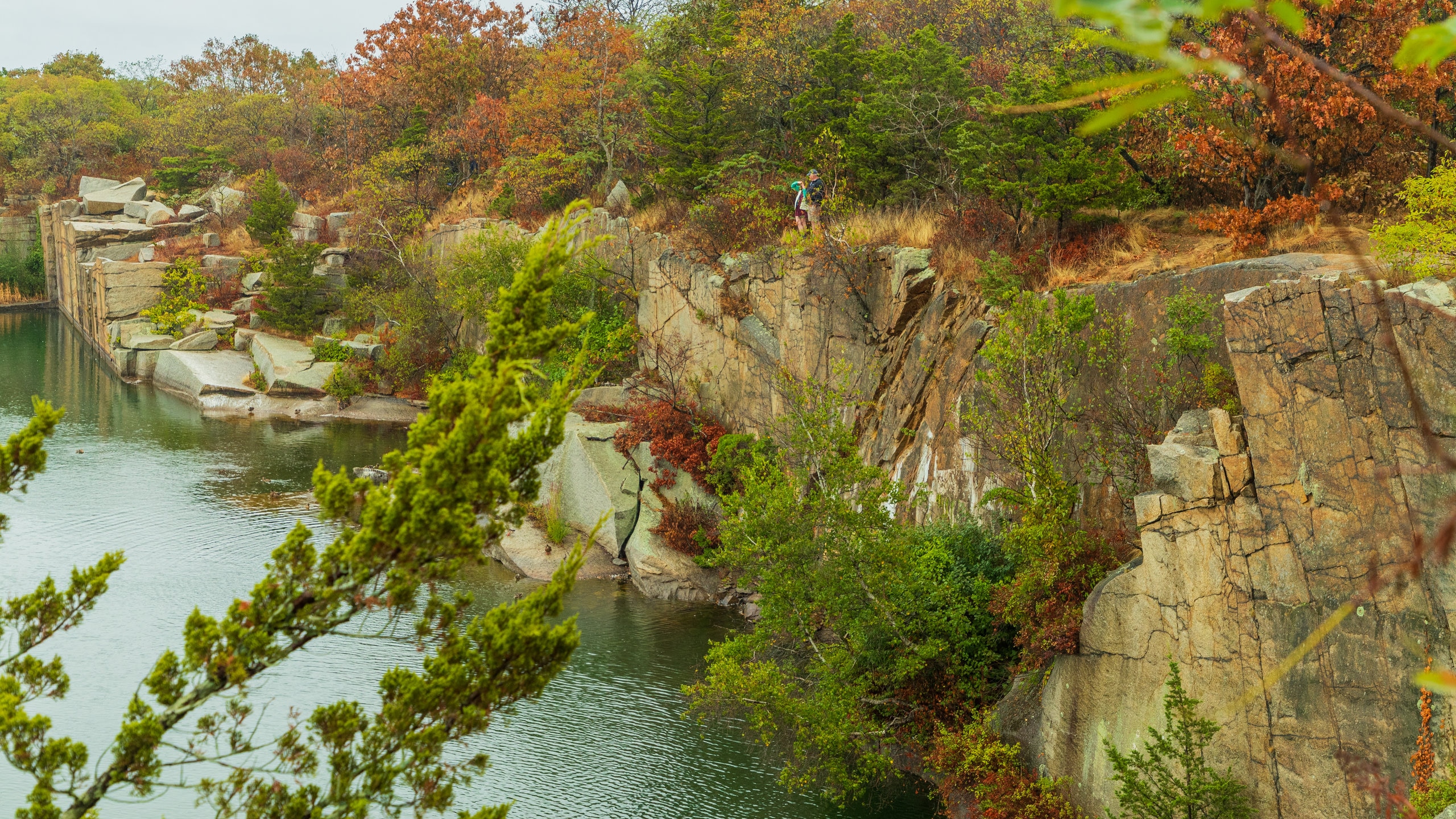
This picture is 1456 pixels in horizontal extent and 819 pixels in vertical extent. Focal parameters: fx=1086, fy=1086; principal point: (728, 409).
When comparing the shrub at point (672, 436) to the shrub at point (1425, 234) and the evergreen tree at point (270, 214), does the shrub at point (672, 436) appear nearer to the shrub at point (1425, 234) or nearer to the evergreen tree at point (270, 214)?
the shrub at point (1425, 234)

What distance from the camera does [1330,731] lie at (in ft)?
36.2

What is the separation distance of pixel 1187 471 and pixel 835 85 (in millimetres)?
16192

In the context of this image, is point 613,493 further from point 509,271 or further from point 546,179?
point 546,179

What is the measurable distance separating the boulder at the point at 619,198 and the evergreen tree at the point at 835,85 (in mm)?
6912

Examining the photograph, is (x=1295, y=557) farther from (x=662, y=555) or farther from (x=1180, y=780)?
(x=662, y=555)

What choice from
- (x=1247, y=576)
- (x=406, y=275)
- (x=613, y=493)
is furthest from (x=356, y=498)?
(x=406, y=275)

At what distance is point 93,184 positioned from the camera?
186ft

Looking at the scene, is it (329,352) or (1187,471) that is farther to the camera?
(329,352)

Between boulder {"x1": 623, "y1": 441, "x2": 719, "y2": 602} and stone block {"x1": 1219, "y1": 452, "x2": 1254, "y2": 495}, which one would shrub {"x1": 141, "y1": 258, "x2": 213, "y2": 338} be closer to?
boulder {"x1": 623, "y1": 441, "x2": 719, "y2": 602}

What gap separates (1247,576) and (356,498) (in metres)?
9.35

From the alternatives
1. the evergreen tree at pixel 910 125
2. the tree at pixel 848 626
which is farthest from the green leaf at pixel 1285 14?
the evergreen tree at pixel 910 125

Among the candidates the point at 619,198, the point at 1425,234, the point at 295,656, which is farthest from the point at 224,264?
the point at 1425,234

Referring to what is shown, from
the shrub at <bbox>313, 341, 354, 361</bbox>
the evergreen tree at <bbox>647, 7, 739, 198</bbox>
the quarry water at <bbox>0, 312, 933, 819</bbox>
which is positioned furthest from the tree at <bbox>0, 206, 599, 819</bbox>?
the shrub at <bbox>313, 341, 354, 361</bbox>

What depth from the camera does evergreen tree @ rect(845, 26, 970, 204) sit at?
21953mm
